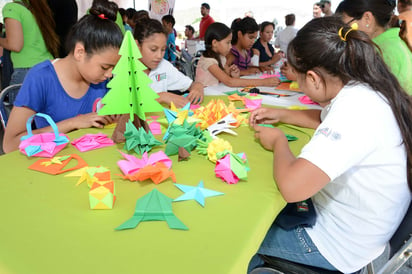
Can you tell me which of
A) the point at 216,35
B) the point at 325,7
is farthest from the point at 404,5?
the point at 325,7

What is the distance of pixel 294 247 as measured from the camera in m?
0.93

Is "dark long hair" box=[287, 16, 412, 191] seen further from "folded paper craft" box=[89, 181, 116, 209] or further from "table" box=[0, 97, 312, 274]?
"folded paper craft" box=[89, 181, 116, 209]

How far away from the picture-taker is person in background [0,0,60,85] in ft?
6.56

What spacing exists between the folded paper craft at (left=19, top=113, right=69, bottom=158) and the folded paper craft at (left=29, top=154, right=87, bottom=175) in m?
0.04

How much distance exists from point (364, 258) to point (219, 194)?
0.46 meters

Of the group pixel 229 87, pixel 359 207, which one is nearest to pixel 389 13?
pixel 229 87

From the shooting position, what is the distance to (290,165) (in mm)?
799

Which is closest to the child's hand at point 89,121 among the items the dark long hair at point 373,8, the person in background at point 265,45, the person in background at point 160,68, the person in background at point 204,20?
the person in background at point 160,68

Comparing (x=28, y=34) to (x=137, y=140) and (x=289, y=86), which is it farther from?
(x=289, y=86)

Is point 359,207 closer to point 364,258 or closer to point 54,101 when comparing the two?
point 364,258

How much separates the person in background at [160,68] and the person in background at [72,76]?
40 centimetres

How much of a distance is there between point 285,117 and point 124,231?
0.93 m

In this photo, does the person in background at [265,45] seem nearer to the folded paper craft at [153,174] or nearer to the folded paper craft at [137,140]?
the folded paper craft at [137,140]

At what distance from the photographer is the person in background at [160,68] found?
1.72 meters
